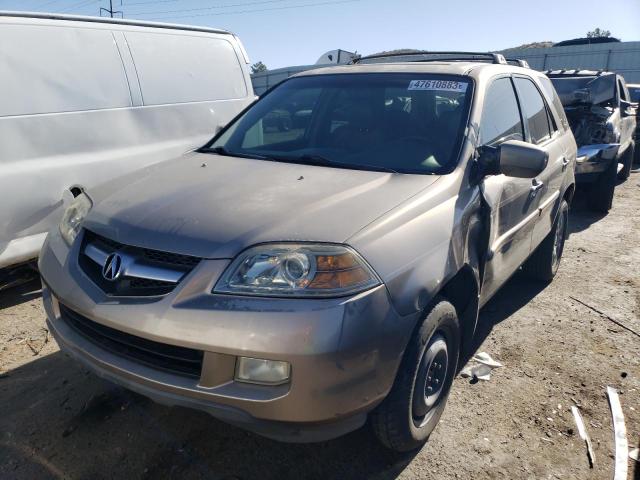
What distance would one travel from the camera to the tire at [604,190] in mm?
7004

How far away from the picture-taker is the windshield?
277 centimetres

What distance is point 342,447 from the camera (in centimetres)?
253

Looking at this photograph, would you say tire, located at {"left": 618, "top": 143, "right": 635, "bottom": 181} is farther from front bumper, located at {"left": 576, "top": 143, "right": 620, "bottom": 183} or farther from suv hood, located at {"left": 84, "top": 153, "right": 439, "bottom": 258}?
suv hood, located at {"left": 84, "top": 153, "right": 439, "bottom": 258}

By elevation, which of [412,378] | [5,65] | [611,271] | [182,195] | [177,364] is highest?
[5,65]

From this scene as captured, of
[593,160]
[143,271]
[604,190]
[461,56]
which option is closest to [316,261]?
[143,271]

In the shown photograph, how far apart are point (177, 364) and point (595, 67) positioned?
2516 centimetres

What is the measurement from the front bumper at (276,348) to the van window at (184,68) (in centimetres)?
322

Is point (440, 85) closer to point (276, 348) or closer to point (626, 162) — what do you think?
point (276, 348)

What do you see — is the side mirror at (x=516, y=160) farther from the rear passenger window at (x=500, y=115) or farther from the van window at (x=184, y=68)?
the van window at (x=184, y=68)

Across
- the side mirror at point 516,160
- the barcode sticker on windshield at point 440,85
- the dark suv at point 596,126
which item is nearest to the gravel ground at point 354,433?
the side mirror at point 516,160

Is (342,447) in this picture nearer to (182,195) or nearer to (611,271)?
(182,195)

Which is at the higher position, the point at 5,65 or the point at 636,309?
the point at 5,65

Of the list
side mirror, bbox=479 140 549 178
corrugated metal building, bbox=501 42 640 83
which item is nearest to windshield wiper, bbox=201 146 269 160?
side mirror, bbox=479 140 549 178

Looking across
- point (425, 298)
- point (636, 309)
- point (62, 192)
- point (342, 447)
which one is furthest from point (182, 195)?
point (636, 309)
